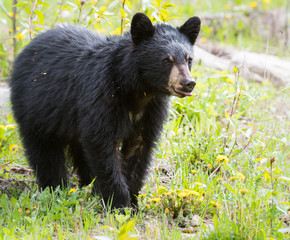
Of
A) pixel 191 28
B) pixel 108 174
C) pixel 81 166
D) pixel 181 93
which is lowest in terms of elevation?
pixel 81 166

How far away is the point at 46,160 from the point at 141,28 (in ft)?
5.20

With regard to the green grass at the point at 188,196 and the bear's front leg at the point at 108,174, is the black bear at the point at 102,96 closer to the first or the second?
the bear's front leg at the point at 108,174

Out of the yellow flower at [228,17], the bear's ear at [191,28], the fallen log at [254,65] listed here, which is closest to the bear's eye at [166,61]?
the bear's ear at [191,28]

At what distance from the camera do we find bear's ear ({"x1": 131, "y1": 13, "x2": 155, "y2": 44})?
4.02 metres

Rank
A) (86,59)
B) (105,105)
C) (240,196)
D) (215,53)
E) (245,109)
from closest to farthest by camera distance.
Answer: (240,196)
(105,105)
(86,59)
(245,109)
(215,53)

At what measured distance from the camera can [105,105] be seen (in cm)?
412

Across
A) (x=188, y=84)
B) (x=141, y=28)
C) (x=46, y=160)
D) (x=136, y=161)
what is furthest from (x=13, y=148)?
(x=188, y=84)

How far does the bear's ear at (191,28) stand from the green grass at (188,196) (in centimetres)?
64

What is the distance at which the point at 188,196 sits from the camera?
396 cm

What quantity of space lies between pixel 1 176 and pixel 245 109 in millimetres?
3307

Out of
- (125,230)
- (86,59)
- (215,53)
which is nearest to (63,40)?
(86,59)

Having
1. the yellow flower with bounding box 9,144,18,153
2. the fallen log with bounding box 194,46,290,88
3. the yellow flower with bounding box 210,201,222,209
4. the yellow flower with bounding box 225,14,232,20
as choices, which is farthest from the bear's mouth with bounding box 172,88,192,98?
the yellow flower with bounding box 225,14,232,20

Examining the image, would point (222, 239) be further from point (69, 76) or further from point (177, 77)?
point (69, 76)

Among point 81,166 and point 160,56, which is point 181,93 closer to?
point 160,56
